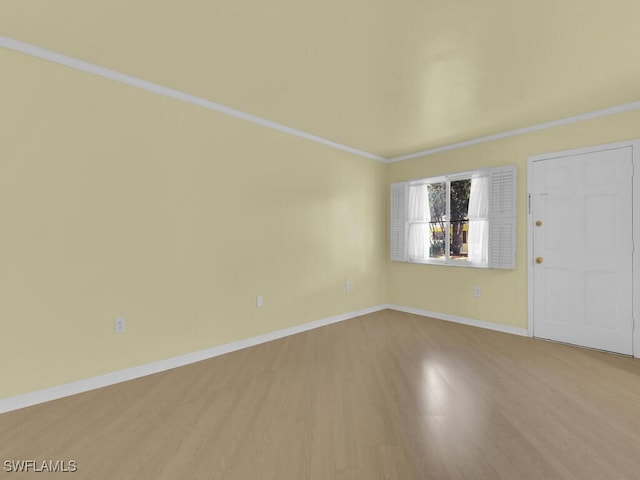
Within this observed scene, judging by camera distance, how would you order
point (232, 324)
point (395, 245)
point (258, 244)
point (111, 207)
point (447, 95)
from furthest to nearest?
1. point (395, 245)
2. point (258, 244)
3. point (232, 324)
4. point (447, 95)
5. point (111, 207)

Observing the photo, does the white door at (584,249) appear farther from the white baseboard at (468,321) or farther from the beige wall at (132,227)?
the beige wall at (132,227)

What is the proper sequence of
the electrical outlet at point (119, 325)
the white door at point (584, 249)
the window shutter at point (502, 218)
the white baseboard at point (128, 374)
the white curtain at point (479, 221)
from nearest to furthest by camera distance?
the white baseboard at point (128, 374) < the electrical outlet at point (119, 325) < the white door at point (584, 249) < the window shutter at point (502, 218) < the white curtain at point (479, 221)

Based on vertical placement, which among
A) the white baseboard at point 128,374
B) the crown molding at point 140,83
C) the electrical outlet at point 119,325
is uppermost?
the crown molding at point 140,83

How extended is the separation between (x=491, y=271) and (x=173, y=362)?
399 centimetres

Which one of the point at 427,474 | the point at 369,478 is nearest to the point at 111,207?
the point at 369,478

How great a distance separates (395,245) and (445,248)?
0.81m

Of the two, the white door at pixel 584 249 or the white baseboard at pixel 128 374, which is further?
the white door at pixel 584 249

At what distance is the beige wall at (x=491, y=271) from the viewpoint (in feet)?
11.4

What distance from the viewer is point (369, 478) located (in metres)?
1.58

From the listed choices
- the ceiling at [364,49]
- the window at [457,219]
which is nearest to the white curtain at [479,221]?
the window at [457,219]

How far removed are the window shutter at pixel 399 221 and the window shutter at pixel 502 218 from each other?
1310mm

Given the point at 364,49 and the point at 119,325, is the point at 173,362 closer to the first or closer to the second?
the point at 119,325

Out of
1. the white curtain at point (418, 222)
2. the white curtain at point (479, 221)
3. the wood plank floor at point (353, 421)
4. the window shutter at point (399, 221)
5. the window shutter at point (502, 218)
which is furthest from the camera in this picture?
the window shutter at point (399, 221)

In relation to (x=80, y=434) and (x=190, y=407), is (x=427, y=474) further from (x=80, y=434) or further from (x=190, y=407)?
(x=80, y=434)
